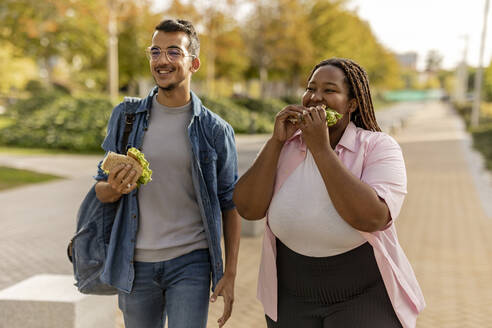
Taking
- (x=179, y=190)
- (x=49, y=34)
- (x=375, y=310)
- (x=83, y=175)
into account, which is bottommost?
(x=83, y=175)

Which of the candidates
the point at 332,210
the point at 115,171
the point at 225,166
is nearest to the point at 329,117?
the point at 332,210

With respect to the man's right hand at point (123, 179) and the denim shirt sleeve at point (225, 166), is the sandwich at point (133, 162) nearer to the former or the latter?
the man's right hand at point (123, 179)

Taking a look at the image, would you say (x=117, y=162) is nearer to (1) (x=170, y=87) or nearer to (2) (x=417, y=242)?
(1) (x=170, y=87)

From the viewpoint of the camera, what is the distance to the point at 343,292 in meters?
2.17

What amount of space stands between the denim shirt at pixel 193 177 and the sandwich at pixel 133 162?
0.19 m

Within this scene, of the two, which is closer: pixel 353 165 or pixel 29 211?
pixel 353 165

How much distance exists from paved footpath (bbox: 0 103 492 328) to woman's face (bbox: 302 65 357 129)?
299cm

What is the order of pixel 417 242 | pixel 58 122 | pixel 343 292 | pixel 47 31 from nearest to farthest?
pixel 343 292, pixel 417 242, pixel 58 122, pixel 47 31

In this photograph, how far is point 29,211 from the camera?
941 cm

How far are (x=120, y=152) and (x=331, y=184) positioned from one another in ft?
3.30

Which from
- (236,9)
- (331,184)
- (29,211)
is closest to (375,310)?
(331,184)

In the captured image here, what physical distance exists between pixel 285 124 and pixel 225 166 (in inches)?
19.8

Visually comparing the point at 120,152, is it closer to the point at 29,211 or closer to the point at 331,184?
the point at 331,184

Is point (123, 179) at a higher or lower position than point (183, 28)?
lower
